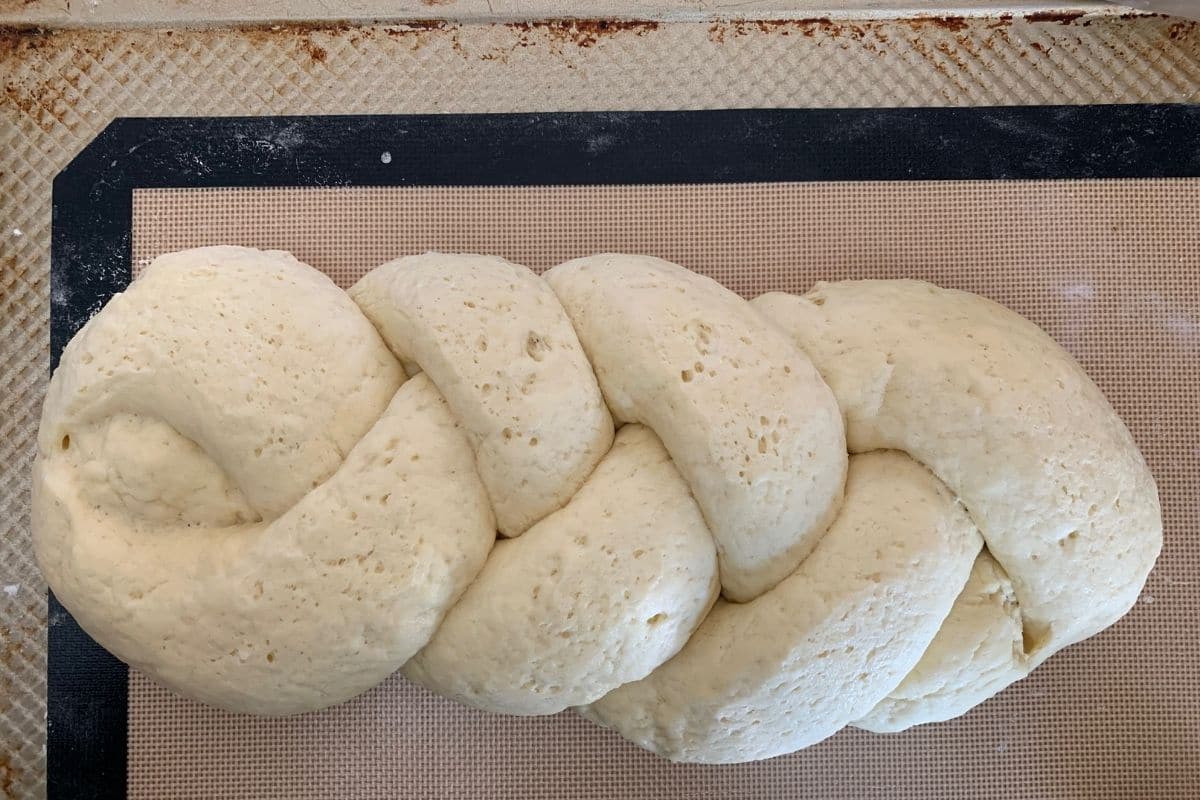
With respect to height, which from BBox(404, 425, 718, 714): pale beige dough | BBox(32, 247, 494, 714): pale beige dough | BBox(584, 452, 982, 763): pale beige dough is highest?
BBox(32, 247, 494, 714): pale beige dough

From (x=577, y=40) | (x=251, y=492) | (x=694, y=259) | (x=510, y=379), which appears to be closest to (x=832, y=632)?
(x=510, y=379)

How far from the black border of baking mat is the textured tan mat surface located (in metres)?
0.04

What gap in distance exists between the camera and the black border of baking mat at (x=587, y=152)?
1.35 metres

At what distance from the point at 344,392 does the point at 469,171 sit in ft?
1.60

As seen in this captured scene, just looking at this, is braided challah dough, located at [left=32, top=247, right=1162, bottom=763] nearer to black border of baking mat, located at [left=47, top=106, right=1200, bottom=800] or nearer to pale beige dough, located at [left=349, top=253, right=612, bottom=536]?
pale beige dough, located at [left=349, top=253, right=612, bottom=536]

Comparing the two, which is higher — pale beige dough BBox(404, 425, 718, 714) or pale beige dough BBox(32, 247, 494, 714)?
pale beige dough BBox(32, 247, 494, 714)

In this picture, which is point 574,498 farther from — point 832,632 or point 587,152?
point 587,152

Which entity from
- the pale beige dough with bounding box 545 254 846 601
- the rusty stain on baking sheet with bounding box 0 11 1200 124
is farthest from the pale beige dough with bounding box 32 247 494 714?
the rusty stain on baking sheet with bounding box 0 11 1200 124

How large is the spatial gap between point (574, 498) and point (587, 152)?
0.62 m

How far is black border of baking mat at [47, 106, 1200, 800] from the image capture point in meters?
1.35

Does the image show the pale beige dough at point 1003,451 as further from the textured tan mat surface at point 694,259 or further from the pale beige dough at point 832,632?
the textured tan mat surface at point 694,259

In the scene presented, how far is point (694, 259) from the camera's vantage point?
1338 mm

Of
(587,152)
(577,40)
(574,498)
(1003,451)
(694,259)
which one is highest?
(577,40)

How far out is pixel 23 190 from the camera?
137 centimetres
